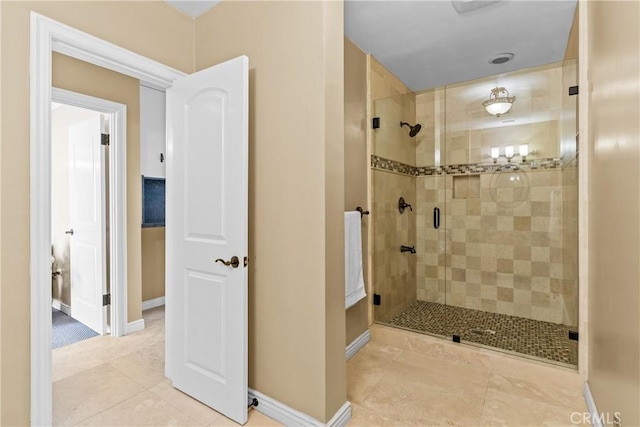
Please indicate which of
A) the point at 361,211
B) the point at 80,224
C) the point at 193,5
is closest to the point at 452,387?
the point at 361,211

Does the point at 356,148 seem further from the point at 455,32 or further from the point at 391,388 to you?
the point at 391,388

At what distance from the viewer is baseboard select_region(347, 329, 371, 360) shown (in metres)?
2.50

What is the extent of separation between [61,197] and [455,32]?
4186 mm

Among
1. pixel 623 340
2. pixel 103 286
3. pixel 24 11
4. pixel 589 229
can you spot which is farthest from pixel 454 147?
pixel 103 286

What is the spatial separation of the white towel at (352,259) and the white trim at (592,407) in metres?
1.45

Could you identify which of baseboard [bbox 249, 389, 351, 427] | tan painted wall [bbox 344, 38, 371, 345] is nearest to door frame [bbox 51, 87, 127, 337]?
baseboard [bbox 249, 389, 351, 427]

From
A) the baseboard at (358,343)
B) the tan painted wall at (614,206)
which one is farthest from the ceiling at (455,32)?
the baseboard at (358,343)

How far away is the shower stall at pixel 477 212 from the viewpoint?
286cm

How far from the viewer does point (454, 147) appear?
134 inches

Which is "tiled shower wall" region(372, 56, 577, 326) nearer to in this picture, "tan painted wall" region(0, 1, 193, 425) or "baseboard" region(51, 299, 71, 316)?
"tan painted wall" region(0, 1, 193, 425)

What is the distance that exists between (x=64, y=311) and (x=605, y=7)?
5.05m

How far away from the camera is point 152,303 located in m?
3.72

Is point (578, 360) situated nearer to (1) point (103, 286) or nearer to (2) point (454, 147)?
(2) point (454, 147)

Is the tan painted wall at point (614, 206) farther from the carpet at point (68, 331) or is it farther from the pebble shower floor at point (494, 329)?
the carpet at point (68, 331)
